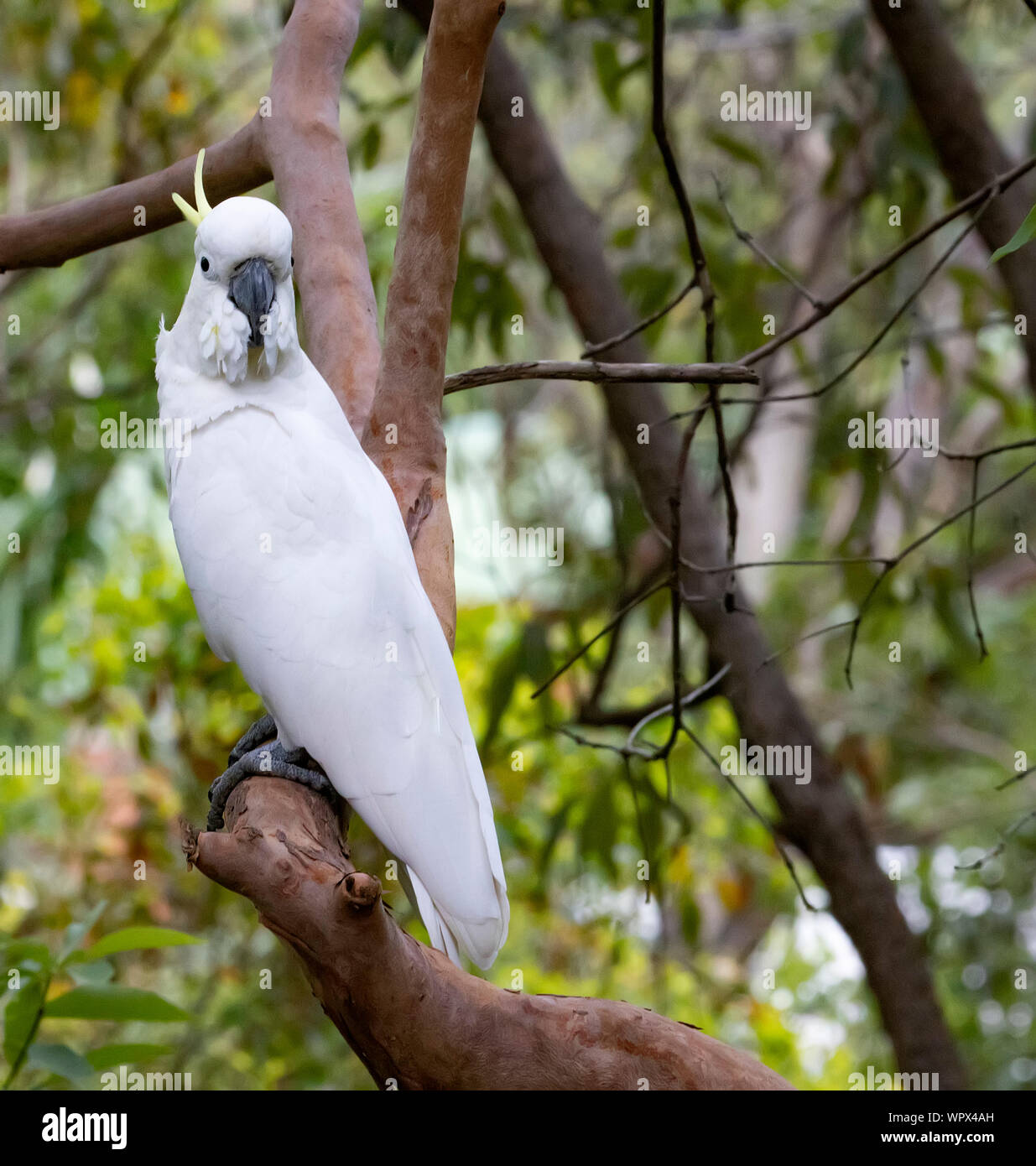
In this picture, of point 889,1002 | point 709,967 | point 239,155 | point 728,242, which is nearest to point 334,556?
point 239,155

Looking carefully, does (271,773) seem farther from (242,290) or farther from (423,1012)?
(242,290)

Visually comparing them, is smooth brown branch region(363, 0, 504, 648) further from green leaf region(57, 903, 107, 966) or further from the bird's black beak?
green leaf region(57, 903, 107, 966)

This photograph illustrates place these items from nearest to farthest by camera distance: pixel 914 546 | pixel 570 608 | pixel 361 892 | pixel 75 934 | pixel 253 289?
pixel 361 892 < pixel 253 289 < pixel 75 934 < pixel 914 546 < pixel 570 608

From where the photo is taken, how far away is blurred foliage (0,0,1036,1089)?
7.61 ft

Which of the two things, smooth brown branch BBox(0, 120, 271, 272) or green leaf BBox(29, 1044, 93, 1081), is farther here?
smooth brown branch BBox(0, 120, 271, 272)

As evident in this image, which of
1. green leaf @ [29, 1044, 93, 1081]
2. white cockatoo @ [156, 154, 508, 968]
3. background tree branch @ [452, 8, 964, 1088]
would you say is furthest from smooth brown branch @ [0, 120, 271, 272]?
green leaf @ [29, 1044, 93, 1081]

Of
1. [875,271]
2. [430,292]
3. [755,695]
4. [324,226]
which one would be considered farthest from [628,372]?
[755,695]

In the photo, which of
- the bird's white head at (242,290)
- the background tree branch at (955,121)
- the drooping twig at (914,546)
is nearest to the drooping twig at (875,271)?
the drooping twig at (914,546)

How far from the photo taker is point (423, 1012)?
945 millimetres

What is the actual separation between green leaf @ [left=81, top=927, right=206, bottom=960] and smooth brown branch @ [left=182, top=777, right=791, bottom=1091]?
0.73 ft

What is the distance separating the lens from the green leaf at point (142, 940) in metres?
1.19

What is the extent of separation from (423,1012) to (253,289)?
27.6 inches
